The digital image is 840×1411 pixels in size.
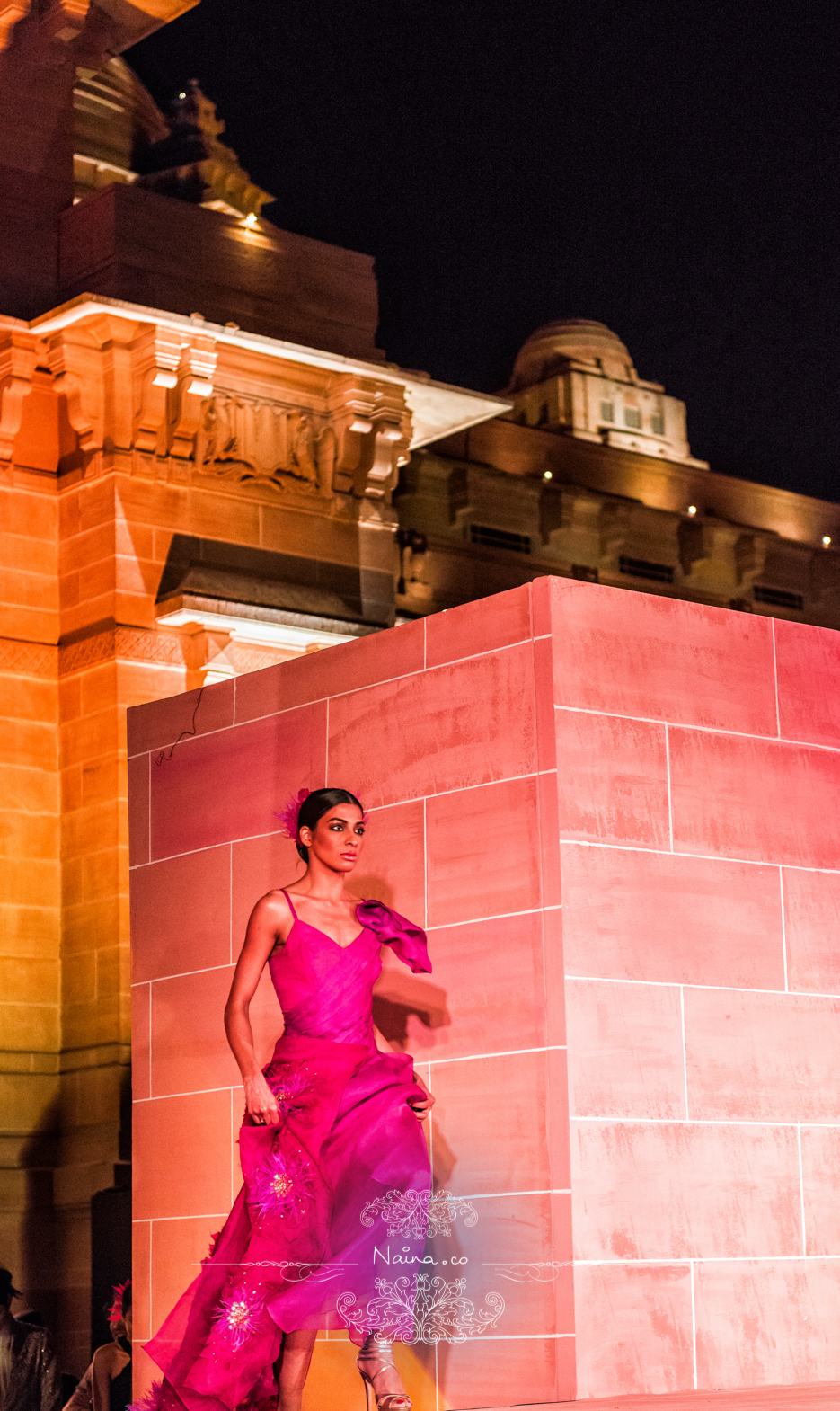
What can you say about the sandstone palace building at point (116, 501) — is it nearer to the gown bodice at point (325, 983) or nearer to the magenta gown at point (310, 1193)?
the magenta gown at point (310, 1193)

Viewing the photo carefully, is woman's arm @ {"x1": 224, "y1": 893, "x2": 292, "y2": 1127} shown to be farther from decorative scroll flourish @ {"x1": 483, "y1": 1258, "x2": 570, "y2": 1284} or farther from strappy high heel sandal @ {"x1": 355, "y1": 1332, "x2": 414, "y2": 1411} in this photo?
decorative scroll flourish @ {"x1": 483, "y1": 1258, "x2": 570, "y2": 1284}

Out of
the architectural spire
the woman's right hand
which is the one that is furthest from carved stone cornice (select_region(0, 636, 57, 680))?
the woman's right hand

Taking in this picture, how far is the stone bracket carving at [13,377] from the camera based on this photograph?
15.2 metres

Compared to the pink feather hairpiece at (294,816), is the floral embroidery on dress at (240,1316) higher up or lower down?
lower down

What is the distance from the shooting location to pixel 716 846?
8.44m

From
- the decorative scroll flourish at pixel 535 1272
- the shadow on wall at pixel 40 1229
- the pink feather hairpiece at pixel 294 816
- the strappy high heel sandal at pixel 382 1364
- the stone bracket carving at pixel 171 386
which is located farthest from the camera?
the stone bracket carving at pixel 171 386

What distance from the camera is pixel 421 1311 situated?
817 cm

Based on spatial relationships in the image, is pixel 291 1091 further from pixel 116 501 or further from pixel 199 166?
pixel 199 166

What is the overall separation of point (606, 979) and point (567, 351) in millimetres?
17130

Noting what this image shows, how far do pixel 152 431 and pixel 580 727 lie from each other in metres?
8.06

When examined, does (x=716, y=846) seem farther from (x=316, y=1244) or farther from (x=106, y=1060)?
(x=106, y=1060)

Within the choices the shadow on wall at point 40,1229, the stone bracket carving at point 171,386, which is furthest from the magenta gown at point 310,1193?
the stone bracket carving at point 171,386

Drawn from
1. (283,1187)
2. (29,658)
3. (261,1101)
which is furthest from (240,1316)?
(29,658)

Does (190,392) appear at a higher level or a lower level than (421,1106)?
higher
